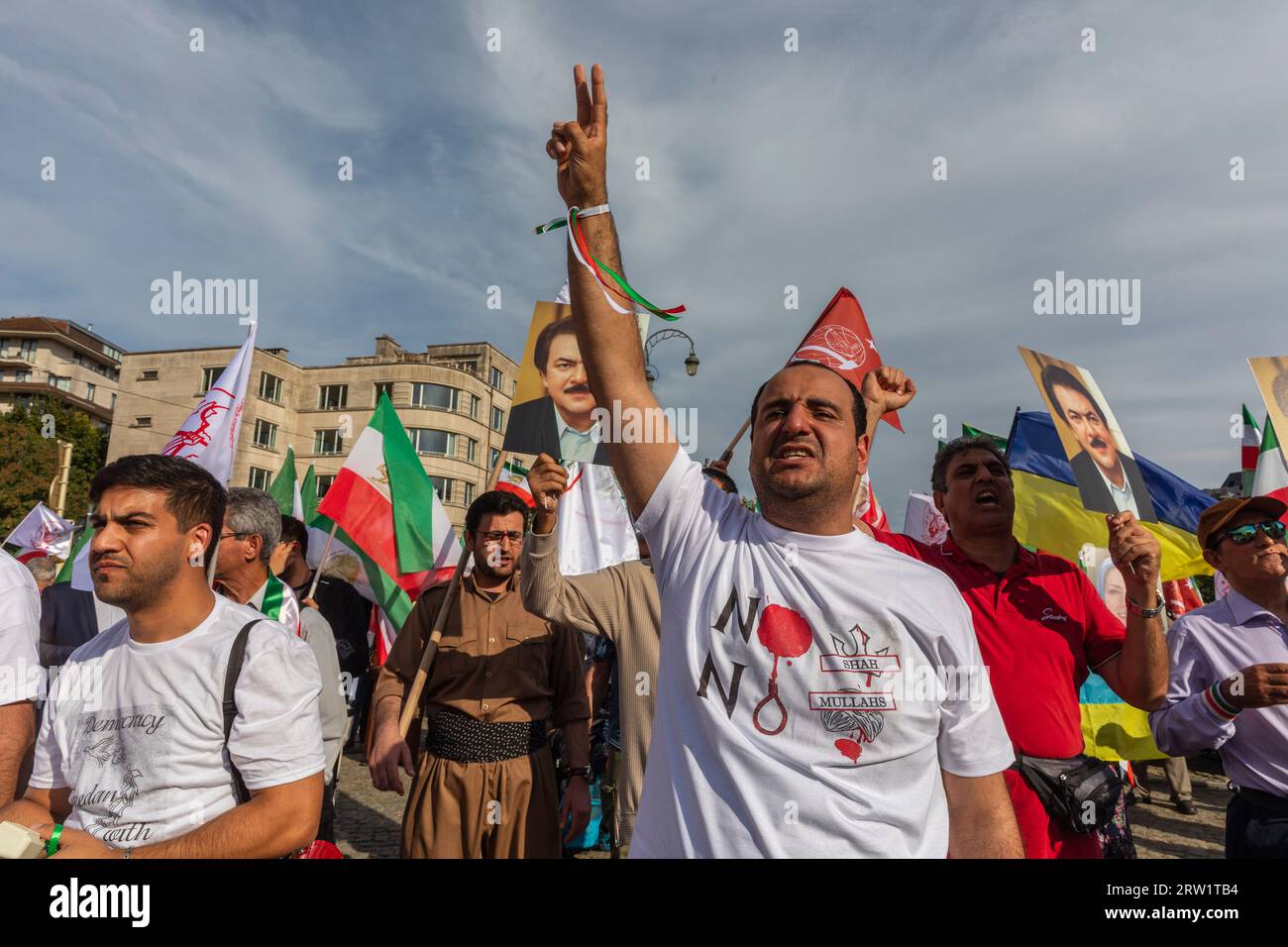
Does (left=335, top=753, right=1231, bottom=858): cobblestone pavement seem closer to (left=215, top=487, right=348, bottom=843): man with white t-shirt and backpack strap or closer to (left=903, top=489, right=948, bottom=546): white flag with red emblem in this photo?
(left=215, top=487, right=348, bottom=843): man with white t-shirt and backpack strap

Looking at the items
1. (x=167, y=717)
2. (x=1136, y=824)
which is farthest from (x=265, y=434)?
(x=167, y=717)

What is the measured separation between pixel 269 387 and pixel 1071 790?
53.2 metres

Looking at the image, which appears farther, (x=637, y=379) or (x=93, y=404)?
(x=93, y=404)

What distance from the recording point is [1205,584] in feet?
71.1

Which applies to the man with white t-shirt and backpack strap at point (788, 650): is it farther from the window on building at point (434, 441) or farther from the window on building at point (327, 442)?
the window on building at point (327, 442)

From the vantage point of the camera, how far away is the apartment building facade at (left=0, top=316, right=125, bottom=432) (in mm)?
69375

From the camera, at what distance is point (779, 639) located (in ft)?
5.53

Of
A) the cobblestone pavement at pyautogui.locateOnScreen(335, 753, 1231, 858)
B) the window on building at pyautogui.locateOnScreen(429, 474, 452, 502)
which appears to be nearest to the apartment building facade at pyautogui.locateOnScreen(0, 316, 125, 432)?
the window on building at pyautogui.locateOnScreen(429, 474, 452, 502)

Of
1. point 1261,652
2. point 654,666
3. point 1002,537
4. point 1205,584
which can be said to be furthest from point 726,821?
point 1205,584

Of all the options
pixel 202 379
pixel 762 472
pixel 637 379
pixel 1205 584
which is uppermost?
pixel 202 379

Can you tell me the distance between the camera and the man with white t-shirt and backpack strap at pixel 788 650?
157 cm
